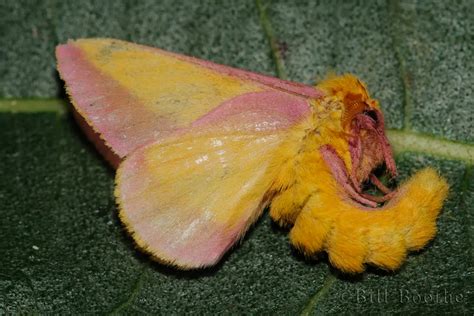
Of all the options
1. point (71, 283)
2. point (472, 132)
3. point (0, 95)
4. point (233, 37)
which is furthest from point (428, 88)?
point (0, 95)

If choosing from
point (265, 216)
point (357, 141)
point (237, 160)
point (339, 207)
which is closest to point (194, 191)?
point (237, 160)

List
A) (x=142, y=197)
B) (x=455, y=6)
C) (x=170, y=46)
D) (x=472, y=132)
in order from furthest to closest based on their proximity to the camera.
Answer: (x=170, y=46) → (x=455, y=6) → (x=472, y=132) → (x=142, y=197)

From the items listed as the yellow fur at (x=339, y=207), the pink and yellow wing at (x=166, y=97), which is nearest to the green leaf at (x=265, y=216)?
the yellow fur at (x=339, y=207)

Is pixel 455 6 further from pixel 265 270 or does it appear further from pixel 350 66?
pixel 265 270

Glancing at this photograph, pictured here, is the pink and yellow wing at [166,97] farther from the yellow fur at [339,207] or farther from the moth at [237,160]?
the yellow fur at [339,207]

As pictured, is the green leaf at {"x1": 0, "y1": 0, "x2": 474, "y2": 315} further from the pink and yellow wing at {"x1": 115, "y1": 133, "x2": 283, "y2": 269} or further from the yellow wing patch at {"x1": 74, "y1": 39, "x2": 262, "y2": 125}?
the yellow wing patch at {"x1": 74, "y1": 39, "x2": 262, "y2": 125}

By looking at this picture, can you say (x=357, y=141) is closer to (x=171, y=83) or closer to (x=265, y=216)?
(x=265, y=216)

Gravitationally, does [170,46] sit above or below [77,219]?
above
